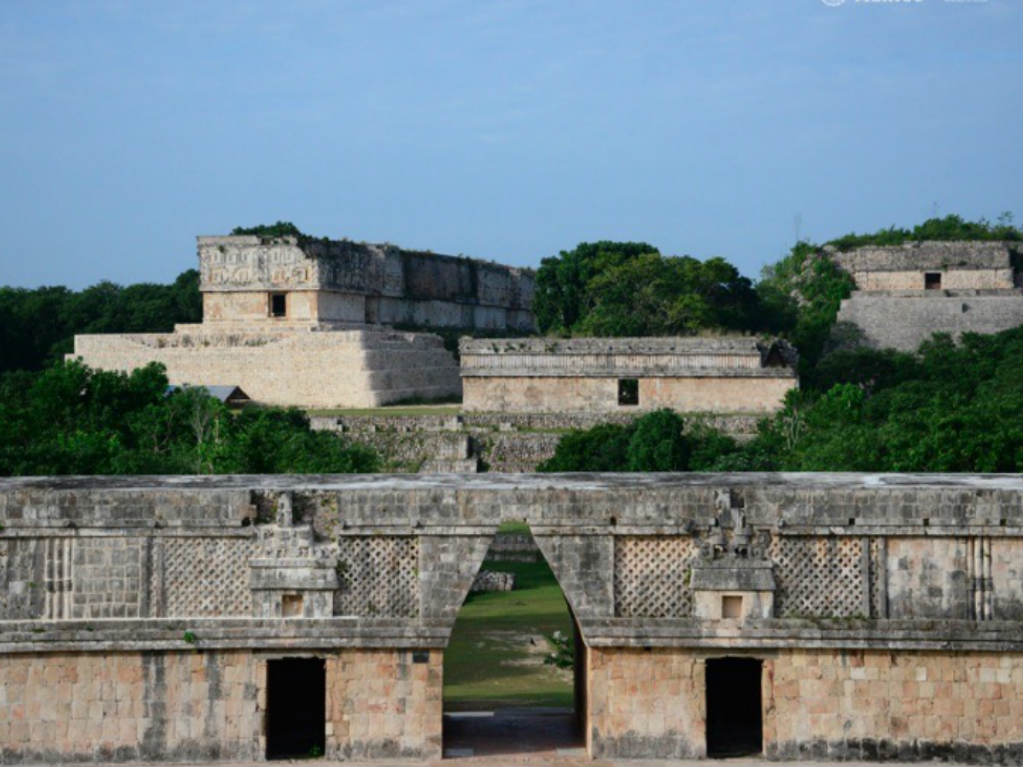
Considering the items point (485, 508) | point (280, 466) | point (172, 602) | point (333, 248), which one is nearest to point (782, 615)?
point (485, 508)

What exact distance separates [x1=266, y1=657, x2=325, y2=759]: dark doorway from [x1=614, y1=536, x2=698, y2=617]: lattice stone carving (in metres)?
2.80

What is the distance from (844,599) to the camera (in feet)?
41.8

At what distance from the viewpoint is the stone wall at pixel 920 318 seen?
42.6 meters

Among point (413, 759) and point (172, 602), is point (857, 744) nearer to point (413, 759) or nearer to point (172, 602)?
point (413, 759)

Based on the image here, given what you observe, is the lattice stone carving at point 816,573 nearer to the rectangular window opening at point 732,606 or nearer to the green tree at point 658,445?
the rectangular window opening at point 732,606

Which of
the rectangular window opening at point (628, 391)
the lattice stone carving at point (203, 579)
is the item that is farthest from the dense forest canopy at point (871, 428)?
the lattice stone carving at point (203, 579)

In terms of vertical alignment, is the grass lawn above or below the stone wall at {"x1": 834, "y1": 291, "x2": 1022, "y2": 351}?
below

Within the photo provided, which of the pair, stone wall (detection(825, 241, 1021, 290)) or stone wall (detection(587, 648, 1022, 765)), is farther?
stone wall (detection(825, 241, 1021, 290))

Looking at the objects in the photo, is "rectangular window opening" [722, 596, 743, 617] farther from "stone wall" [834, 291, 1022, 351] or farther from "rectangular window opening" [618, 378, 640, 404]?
"stone wall" [834, 291, 1022, 351]

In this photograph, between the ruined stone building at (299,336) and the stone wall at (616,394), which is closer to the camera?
the stone wall at (616,394)

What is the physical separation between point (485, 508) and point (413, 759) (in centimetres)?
187

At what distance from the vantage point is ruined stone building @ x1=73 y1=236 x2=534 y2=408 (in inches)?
1437

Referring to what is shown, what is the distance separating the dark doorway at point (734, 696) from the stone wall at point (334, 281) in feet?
80.9

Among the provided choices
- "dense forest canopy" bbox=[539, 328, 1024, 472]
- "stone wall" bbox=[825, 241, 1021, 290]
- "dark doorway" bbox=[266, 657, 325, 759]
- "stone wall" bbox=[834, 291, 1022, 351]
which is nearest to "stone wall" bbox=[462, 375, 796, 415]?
"dense forest canopy" bbox=[539, 328, 1024, 472]
